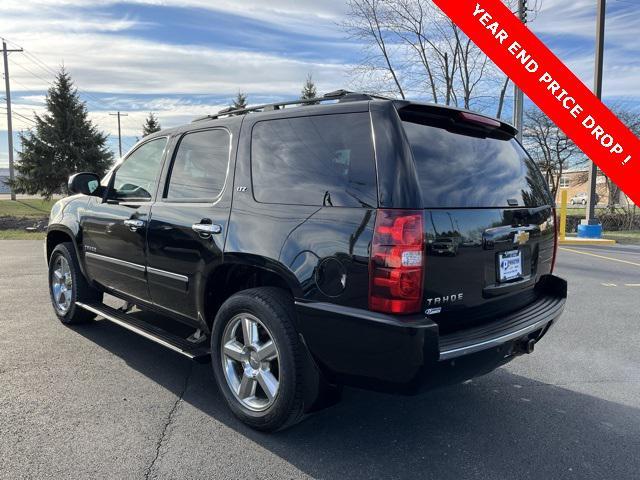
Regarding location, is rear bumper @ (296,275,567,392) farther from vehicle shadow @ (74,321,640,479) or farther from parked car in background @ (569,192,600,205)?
parked car in background @ (569,192,600,205)

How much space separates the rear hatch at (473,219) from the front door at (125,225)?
2262 millimetres

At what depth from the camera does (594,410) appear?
3408 millimetres

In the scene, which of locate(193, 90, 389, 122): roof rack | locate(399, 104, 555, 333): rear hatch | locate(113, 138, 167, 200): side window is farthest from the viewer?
locate(113, 138, 167, 200): side window

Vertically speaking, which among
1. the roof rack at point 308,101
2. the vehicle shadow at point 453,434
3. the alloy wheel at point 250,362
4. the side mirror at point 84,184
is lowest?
the vehicle shadow at point 453,434

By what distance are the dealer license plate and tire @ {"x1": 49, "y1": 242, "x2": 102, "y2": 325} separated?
150 inches

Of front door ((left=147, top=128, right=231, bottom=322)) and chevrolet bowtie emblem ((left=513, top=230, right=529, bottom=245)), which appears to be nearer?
chevrolet bowtie emblem ((left=513, top=230, right=529, bottom=245))

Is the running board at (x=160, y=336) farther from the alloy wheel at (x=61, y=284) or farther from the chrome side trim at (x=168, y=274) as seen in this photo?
the alloy wheel at (x=61, y=284)

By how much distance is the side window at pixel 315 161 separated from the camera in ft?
8.74

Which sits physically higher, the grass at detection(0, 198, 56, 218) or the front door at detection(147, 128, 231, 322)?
the front door at detection(147, 128, 231, 322)

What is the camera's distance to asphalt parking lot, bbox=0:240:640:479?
8.88 feet

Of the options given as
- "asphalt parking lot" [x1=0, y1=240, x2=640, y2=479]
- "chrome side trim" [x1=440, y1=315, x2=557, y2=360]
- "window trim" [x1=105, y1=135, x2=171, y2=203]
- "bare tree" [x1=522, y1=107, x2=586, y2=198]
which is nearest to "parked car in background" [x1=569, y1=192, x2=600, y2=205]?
"bare tree" [x1=522, y1=107, x2=586, y2=198]

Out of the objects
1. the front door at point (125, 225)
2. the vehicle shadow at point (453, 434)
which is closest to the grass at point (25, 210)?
the front door at point (125, 225)

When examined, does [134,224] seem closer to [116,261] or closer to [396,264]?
[116,261]

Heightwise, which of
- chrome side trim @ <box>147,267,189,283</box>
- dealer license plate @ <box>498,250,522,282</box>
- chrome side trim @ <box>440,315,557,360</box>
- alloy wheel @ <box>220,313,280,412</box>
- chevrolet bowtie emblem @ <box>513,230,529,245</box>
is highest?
chevrolet bowtie emblem @ <box>513,230,529,245</box>
